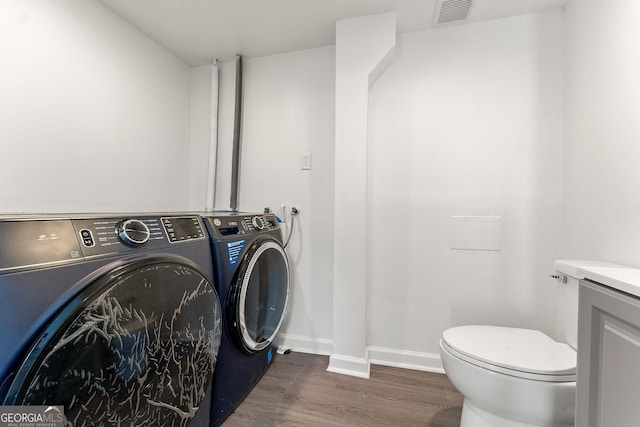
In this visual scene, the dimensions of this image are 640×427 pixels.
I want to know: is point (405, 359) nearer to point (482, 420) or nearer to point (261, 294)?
point (482, 420)

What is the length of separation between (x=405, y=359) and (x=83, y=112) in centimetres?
234

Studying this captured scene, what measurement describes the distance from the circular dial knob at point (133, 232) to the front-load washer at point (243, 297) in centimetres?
30

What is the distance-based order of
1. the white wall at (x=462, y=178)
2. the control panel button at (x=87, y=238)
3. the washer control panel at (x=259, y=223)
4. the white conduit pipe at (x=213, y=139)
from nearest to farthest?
the control panel button at (x=87, y=238)
the washer control panel at (x=259, y=223)
the white wall at (x=462, y=178)
the white conduit pipe at (x=213, y=139)

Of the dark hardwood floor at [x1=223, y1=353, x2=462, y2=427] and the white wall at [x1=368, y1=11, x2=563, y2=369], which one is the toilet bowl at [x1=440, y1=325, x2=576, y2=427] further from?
the white wall at [x1=368, y1=11, x2=563, y2=369]

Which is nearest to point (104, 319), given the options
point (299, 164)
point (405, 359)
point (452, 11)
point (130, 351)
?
point (130, 351)

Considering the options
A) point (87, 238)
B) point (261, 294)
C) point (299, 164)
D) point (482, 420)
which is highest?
point (299, 164)

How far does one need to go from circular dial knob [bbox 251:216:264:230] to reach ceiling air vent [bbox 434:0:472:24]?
155 centimetres

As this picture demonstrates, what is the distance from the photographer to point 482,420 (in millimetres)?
1053

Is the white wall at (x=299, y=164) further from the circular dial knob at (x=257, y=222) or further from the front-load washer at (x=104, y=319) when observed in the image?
the front-load washer at (x=104, y=319)

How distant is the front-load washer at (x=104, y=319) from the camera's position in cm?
54

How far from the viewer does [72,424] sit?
0.58m

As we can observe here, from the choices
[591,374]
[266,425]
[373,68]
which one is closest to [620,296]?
[591,374]

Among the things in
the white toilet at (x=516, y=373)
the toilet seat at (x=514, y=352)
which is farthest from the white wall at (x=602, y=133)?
the toilet seat at (x=514, y=352)

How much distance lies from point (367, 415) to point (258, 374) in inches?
24.1
